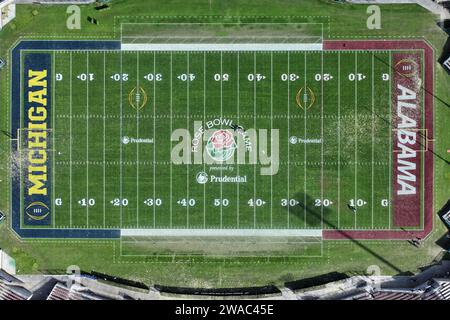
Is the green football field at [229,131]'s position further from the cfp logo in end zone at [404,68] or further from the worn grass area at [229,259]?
the worn grass area at [229,259]

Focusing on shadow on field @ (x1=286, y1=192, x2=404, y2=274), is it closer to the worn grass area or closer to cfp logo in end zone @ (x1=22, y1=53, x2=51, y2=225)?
the worn grass area

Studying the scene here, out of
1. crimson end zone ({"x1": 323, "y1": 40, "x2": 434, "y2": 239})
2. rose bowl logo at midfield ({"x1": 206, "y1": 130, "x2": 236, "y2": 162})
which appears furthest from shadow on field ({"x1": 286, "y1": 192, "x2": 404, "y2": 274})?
rose bowl logo at midfield ({"x1": 206, "y1": 130, "x2": 236, "y2": 162})

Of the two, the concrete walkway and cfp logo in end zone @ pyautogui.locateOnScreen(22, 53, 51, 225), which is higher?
the concrete walkway

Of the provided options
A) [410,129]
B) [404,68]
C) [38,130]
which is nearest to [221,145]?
[38,130]

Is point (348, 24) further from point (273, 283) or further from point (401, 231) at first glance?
point (273, 283)

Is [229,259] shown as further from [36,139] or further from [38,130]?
[38,130]
